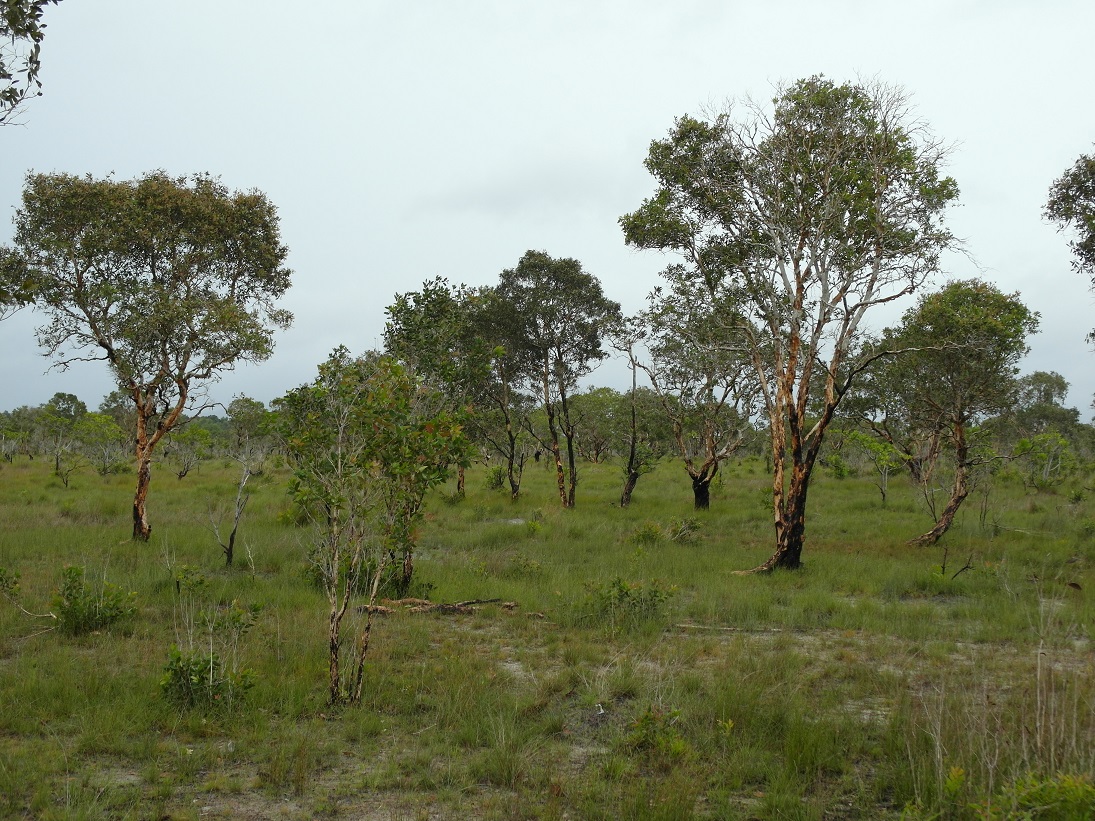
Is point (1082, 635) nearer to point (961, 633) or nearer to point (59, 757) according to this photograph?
A: point (961, 633)

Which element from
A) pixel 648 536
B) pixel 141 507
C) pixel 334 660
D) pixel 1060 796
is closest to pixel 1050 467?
pixel 648 536

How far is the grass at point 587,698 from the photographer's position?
5352 mm

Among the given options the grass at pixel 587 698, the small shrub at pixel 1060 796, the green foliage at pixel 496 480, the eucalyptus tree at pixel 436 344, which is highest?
the eucalyptus tree at pixel 436 344

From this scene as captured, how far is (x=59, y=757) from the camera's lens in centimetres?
587

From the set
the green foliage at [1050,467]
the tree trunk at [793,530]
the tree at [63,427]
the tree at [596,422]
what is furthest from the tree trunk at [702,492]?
the tree at [63,427]

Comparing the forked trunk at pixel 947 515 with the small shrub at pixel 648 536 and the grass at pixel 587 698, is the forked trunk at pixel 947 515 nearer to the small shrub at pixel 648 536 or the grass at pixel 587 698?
the grass at pixel 587 698

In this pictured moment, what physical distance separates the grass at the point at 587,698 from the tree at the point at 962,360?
375cm

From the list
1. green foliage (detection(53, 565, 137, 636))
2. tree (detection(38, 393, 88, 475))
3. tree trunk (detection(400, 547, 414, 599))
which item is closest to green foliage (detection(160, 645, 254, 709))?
green foliage (detection(53, 565, 137, 636))

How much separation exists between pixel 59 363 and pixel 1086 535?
25976 mm

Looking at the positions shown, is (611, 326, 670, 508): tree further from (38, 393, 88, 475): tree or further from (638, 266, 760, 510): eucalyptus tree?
(38, 393, 88, 475): tree

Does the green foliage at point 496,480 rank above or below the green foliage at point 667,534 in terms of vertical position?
above

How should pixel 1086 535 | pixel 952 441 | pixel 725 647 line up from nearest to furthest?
1. pixel 725 647
2. pixel 1086 535
3. pixel 952 441

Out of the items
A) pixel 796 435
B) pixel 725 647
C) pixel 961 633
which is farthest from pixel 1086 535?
pixel 725 647

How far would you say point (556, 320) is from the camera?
27.1 metres
